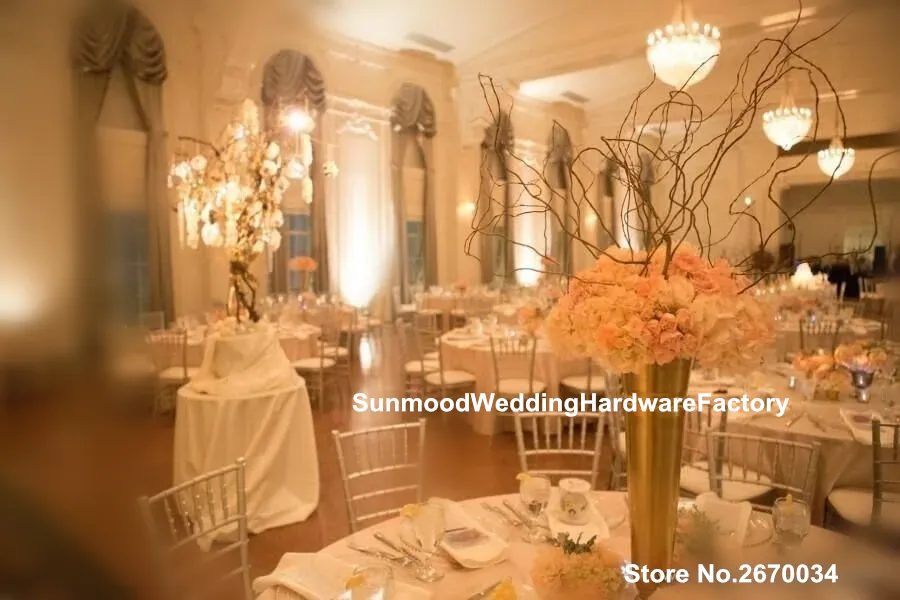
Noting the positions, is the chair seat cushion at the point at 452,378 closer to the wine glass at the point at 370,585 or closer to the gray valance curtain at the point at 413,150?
the wine glass at the point at 370,585

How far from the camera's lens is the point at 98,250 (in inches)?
39.8

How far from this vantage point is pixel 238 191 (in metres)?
3.16

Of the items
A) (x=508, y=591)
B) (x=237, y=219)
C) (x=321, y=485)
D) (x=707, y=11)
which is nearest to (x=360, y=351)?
(x=321, y=485)

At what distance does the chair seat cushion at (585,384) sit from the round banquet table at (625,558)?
314 centimetres

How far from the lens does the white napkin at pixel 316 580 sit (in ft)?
4.62

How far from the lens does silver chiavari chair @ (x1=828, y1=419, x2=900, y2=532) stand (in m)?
2.16

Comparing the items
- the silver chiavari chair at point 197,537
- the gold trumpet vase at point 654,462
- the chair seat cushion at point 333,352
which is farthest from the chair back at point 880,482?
the chair seat cushion at point 333,352

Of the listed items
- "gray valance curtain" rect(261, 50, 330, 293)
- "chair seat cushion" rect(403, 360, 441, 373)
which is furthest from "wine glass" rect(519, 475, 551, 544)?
"gray valance curtain" rect(261, 50, 330, 293)

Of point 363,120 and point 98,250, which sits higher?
point 363,120

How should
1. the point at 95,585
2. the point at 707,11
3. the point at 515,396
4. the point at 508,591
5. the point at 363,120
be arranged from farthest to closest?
the point at 363,120 → the point at 707,11 → the point at 515,396 → the point at 508,591 → the point at 95,585

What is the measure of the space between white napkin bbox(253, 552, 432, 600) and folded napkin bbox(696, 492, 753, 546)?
31.4 inches

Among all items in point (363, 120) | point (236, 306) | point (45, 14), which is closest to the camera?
point (45, 14)

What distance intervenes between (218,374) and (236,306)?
1.23 ft

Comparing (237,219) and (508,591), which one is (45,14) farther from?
(237,219)
